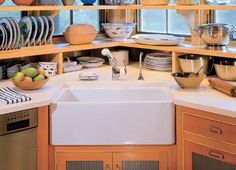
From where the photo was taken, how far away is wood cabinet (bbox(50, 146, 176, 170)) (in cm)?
229

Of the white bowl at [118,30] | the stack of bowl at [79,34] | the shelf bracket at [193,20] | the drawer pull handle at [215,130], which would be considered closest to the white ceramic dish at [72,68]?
the stack of bowl at [79,34]

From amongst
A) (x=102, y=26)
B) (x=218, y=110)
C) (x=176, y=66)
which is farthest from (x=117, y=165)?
(x=102, y=26)

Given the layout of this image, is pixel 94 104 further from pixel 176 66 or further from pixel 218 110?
pixel 176 66

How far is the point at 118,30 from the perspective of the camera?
131 inches

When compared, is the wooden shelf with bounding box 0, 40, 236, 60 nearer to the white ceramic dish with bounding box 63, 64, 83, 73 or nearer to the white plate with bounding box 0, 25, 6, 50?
the white plate with bounding box 0, 25, 6, 50

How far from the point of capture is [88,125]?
2283 millimetres

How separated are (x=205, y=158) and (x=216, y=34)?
35.1 inches

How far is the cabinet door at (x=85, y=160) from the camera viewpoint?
2.29m

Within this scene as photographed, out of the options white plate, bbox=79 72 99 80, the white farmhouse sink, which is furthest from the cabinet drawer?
white plate, bbox=79 72 99 80

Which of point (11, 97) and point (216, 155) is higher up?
point (11, 97)

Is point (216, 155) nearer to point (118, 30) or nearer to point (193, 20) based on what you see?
point (193, 20)

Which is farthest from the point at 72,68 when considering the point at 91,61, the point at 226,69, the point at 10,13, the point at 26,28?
the point at 226,69

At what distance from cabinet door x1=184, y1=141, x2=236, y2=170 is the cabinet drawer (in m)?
0.07

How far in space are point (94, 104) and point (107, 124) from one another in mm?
133
